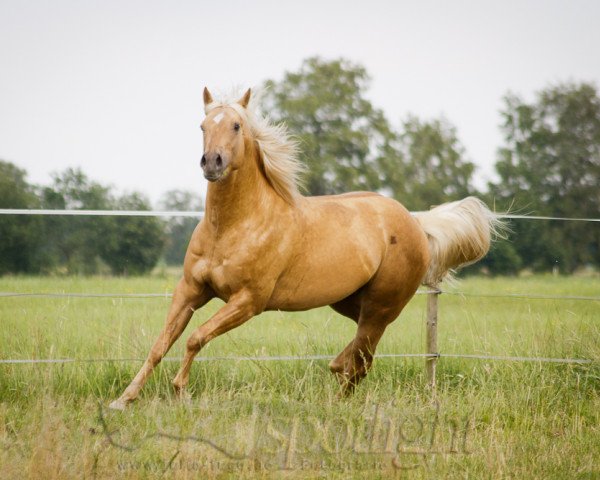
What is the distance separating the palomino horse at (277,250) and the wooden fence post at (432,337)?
0.40m

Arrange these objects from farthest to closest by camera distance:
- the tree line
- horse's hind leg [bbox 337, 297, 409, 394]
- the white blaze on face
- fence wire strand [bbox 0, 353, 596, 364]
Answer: the tree line
horse's hind leg [bbox 337, 297, 409, 394]
fence wire strand [bbox 0, 353, 596, 364]
the white blaze on face

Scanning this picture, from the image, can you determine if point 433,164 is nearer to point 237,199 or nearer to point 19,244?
point 19,244

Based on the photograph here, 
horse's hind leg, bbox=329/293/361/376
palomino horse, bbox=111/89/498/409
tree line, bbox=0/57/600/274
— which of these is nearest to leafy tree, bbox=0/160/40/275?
horse's hind leg, bbox=329/293/361/376

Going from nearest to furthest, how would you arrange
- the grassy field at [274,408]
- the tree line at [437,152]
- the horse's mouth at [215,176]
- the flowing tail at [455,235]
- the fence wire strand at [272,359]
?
the grassy field at [274,408], the horse's mouth at [215,176], the fence wire strand at [272,359], the flowing tail at [455,235], the tree line at [437,152]

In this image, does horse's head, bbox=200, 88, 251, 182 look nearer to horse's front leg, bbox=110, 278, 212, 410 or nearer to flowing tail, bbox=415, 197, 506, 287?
horse's front leg, bbox=110, 278, 212, 410

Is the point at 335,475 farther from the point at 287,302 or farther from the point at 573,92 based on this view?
the point at 573,92

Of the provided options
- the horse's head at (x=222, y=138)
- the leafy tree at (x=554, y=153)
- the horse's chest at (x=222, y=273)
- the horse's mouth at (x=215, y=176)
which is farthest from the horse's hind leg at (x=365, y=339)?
the leafy tree at (x=554, y=153)

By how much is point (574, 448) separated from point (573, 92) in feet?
122

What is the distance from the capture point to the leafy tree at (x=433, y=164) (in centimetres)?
3772

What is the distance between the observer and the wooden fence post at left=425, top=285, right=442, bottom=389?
20.9 feet

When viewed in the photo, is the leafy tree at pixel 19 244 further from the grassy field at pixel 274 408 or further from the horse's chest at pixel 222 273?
the horse's chest at pixel 222 273

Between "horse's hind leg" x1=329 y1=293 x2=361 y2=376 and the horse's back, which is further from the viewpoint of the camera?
"horse's hind leg" x1=329 y1=293 x2=361 y2=376

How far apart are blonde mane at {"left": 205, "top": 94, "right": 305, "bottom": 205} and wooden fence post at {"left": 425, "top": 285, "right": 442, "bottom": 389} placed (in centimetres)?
185

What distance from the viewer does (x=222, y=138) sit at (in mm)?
4727
